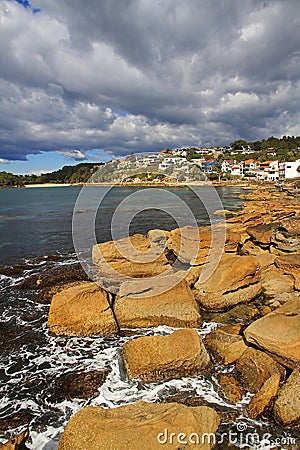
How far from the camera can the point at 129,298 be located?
27.4ft

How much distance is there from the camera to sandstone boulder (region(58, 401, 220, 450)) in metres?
3.78

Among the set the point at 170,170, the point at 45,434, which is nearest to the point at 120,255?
the point at 45,434

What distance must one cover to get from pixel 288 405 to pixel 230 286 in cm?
435

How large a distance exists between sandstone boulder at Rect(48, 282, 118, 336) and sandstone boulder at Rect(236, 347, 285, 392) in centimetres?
348

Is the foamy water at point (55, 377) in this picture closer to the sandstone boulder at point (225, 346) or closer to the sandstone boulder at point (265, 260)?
the sandstone boulder at point (225, 346)

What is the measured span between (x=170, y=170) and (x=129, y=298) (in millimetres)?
14836

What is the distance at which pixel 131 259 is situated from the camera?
11258 millimetres

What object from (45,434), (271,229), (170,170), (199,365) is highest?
(170,170)

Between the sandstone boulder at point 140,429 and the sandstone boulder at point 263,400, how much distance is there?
117 cm

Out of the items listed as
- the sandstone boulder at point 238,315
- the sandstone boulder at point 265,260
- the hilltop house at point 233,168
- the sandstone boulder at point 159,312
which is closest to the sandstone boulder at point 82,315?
the sandstone boulder at point 159,312

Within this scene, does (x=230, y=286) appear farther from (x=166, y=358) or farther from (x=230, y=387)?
(x=166, y=358)

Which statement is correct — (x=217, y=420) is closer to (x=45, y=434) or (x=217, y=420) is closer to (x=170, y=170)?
(x=45, y=434)

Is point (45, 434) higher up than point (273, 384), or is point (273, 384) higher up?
point (273, 384)

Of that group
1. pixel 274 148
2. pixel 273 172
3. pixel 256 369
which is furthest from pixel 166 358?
pixel 274 148
